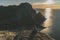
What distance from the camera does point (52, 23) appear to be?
4.47ft

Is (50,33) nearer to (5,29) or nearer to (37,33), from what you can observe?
(37,33)

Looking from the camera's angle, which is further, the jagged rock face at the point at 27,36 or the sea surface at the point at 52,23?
the sea surface at the point at 52,23

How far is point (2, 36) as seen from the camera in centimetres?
107

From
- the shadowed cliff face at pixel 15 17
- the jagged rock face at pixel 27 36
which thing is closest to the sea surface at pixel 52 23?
the jagged rock face at pixel 27 36

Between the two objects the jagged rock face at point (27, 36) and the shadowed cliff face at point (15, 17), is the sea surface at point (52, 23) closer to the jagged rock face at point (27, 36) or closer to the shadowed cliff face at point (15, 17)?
the jagged rock face at point (27, 36)

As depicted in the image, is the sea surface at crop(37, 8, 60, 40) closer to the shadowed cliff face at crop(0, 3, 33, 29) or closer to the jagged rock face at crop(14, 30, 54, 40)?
the jagged rock face at crop(14, 30, 54, 40)

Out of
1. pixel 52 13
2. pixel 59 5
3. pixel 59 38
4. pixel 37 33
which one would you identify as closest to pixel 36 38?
pixel 37 33

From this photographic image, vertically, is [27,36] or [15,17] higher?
[15,17]

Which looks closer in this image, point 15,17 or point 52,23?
point 15,17

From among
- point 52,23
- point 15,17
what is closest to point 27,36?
point 15,17

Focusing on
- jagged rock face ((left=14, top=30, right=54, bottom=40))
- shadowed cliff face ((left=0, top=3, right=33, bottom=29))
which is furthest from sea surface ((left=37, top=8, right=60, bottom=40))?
shadowed cliff face ((left=0, top=3, right=33, bottom=29))

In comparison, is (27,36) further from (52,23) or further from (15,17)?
(52,23)

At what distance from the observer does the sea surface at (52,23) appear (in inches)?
47.1

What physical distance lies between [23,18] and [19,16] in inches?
1.3
